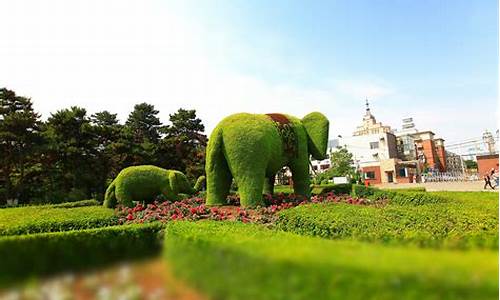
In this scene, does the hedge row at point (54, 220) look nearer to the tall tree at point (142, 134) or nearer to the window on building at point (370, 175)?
the tall tree at point (142, 134)

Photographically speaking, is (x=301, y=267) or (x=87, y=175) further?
(x=87, y=175)

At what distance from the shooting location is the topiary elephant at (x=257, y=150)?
29.5 ft

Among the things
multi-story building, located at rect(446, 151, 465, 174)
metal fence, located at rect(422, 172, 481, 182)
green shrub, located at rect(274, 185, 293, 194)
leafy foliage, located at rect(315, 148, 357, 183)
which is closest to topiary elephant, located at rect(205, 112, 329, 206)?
green shrub, located at rect(274, 185, 293, 194)

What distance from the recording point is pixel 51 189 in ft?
70.4

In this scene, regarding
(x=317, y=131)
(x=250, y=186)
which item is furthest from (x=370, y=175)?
(x=250, y=186)

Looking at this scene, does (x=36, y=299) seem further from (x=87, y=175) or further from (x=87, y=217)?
(x=87, y=175)

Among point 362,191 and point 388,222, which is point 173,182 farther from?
point 362,191

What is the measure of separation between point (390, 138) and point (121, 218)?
5053 centimetres

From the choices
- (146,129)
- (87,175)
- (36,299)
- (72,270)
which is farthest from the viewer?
(146,129)

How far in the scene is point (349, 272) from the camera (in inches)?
87.1

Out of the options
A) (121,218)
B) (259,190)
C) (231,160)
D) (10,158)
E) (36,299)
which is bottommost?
(36,299)

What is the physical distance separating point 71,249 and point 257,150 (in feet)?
16.0

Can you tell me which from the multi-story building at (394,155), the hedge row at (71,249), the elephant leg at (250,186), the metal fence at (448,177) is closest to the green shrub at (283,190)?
the elephant leg at (250,186)

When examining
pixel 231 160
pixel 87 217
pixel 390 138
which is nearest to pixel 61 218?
pixel 87 217
